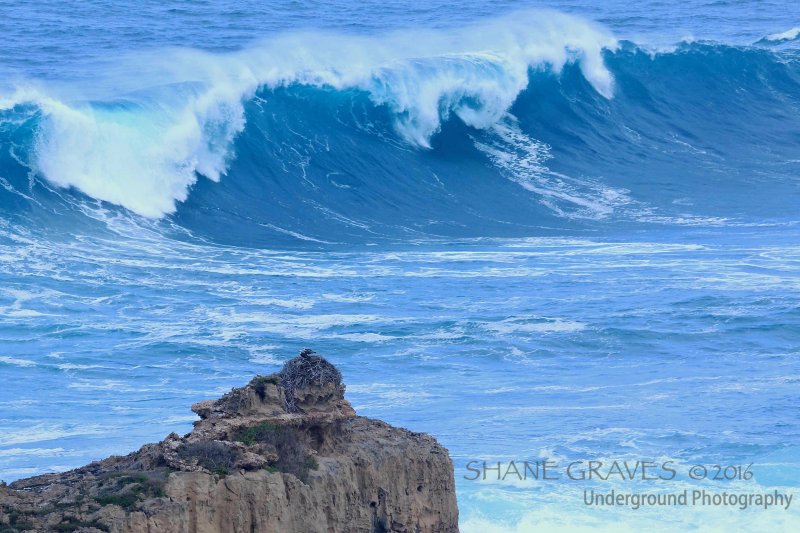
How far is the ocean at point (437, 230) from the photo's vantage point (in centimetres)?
1694

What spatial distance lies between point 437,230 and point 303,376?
1870cm

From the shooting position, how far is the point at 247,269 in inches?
976

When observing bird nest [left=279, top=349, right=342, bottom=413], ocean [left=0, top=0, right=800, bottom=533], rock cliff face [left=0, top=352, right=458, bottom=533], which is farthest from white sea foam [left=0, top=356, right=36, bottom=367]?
bird nest [left=279, top=349, right=342, bottom=413]

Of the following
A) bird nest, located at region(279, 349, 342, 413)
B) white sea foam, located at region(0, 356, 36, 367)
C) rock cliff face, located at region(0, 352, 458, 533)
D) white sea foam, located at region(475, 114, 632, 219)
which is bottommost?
rock cliff face, located at region(0, 352, 458, 533)

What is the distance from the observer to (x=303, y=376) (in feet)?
33.1

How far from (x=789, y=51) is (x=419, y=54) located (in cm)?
1052

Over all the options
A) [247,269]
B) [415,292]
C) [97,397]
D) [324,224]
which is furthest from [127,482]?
[324,224]

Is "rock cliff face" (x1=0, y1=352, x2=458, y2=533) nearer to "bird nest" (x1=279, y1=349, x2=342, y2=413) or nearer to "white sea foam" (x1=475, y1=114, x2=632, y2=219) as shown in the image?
"bird nest" (x1=279, y1=349, x2=342, y2=413)

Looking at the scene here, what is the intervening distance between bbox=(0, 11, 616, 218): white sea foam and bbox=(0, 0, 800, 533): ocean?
0.27 feet

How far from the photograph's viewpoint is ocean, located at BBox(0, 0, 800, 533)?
55.6 ft

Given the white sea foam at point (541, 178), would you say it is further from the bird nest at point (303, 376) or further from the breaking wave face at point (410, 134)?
the bird nest at point (303, 376)

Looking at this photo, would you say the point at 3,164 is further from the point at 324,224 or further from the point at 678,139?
the point at 678,139

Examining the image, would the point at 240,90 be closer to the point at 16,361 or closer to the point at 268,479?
the point at 16,361

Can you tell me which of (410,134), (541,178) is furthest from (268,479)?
(410,134)
